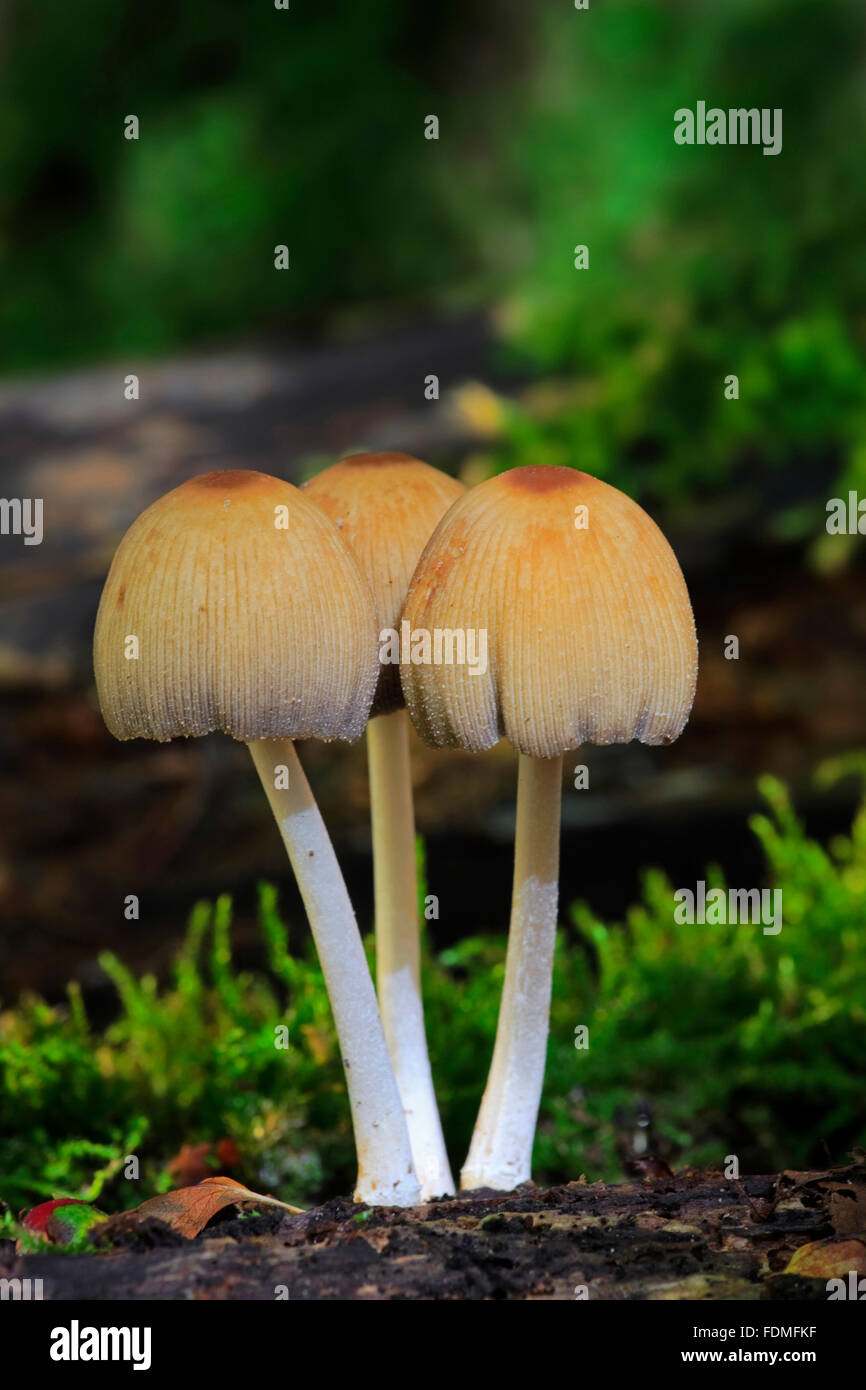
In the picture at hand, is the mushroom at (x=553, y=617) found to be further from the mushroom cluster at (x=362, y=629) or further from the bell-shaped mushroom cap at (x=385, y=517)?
the bell-shaped mushroom cap at (x=385, y=517)

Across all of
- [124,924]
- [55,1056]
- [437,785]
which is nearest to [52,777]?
[124,924]

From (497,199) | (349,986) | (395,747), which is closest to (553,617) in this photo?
(395,747)

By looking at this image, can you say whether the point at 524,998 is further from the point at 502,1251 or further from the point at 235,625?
the point at 235,625

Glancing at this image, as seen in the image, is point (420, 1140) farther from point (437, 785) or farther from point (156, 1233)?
point (437, 785)

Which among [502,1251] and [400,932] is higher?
[400,932]

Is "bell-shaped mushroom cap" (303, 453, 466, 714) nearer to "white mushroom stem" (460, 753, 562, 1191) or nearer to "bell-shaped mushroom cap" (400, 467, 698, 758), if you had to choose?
"bell-shaped mushroom cap" (400, 467, 698, 758)

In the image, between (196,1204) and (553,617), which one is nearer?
(553,617)

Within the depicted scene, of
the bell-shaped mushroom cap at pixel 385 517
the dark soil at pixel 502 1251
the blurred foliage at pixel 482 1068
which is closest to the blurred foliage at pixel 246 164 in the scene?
the blurred foliage at pixel 482 1068

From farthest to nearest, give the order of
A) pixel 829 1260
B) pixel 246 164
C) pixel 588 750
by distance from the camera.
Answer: pixel 246 164
pixel 588 750
pixel 829 1260
